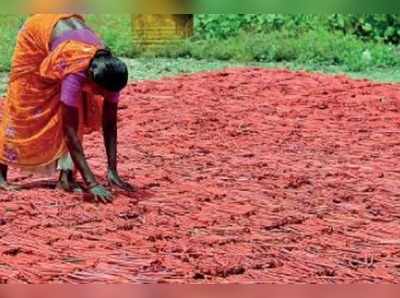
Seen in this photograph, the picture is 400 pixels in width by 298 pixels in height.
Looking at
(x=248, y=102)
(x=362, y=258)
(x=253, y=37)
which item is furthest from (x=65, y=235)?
(x=248, y=102)

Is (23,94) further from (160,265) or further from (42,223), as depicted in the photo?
(160,265)

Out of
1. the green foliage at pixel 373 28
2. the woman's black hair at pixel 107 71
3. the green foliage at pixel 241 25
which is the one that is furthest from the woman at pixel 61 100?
the green foliage at pixel 373 28

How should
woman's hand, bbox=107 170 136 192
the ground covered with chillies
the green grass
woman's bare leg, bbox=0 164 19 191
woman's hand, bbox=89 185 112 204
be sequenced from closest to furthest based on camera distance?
the ground covered with chillies, woman's hand, bbox=89 185 112 204, woman's hand, bbox=107 170 136 192, woman's bare leg, bbox=0 164 19 191, the green grass

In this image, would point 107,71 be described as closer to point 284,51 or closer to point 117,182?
point 117,182

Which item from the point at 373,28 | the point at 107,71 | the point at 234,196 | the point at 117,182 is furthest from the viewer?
the point at 373,28

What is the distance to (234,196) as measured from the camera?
10.8 feet

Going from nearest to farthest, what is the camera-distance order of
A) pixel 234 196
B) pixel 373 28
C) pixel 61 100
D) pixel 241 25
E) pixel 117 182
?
pixel 61 100 < pixel 117 182 < pixel 234 196 < pixel 241 25 < pixel 373 28

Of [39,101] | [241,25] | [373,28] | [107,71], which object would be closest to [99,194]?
[39,101]

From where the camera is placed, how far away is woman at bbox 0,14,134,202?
2.75 metres

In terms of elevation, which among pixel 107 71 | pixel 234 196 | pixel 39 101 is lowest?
pixel 234 196

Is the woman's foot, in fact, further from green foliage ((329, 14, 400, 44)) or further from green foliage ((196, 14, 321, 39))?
green foliage ((329, 14, 400, 44))

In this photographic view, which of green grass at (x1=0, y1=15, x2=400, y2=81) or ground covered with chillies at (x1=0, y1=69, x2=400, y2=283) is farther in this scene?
green grass at (x1=0, y1=15, x2=400, y2=81)

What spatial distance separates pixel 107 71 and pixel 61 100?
0.71 feet

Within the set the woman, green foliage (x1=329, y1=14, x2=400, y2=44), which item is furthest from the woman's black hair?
green foliage (x1=329, y1=14, x2=400, y2=44)
